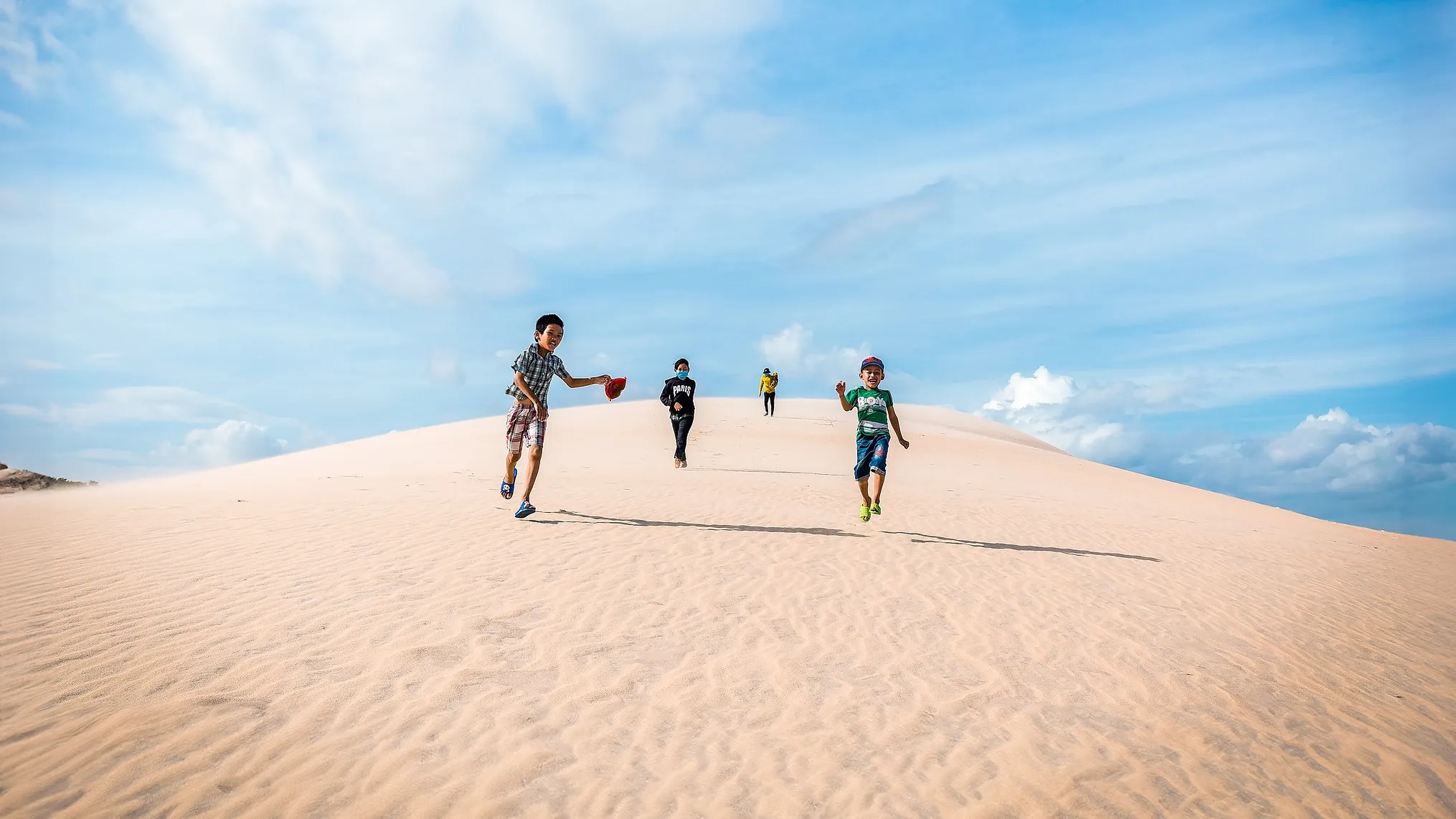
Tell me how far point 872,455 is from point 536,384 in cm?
484

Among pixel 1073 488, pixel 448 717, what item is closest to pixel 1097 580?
pixel 448 717

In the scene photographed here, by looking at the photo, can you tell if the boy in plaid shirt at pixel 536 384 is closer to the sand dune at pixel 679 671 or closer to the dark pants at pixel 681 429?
the sand dune at pixel 679 671

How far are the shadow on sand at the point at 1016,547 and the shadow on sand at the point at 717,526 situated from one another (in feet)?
3.27

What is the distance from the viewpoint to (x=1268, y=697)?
19.4 ft

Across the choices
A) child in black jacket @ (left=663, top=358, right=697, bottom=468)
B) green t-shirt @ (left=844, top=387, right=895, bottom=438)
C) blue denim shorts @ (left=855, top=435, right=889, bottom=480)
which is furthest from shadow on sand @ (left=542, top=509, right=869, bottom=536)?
child in black jacket @ (left=663, top=358, right=697, bottom=468)

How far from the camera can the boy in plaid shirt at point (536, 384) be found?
9.82 meters

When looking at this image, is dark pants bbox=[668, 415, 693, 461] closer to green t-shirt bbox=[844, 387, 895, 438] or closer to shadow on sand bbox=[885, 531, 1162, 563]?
shadow on sand bbox=[885, 531, 1162, 563]

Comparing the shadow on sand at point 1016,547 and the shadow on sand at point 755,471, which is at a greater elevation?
the shadow on sand at point 755,471

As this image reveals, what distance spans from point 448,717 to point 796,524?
7.79 metres

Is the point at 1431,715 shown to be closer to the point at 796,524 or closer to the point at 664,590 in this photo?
the point at 664,590

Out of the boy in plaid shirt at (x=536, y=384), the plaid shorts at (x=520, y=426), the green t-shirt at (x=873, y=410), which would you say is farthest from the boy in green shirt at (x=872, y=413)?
the plaid shorts at (x=520, y=426)

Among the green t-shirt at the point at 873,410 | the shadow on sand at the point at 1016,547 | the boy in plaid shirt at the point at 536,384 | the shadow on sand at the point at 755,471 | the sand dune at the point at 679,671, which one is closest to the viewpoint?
the sand dune at the point at 679,671

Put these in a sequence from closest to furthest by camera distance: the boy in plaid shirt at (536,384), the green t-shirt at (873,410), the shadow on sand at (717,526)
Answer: the boy in plaid shirt at (536,384) < the green t-shirt at (873,410) < the shadow on sand at (717,526)

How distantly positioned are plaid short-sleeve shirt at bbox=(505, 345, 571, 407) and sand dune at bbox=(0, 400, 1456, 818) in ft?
6.19
